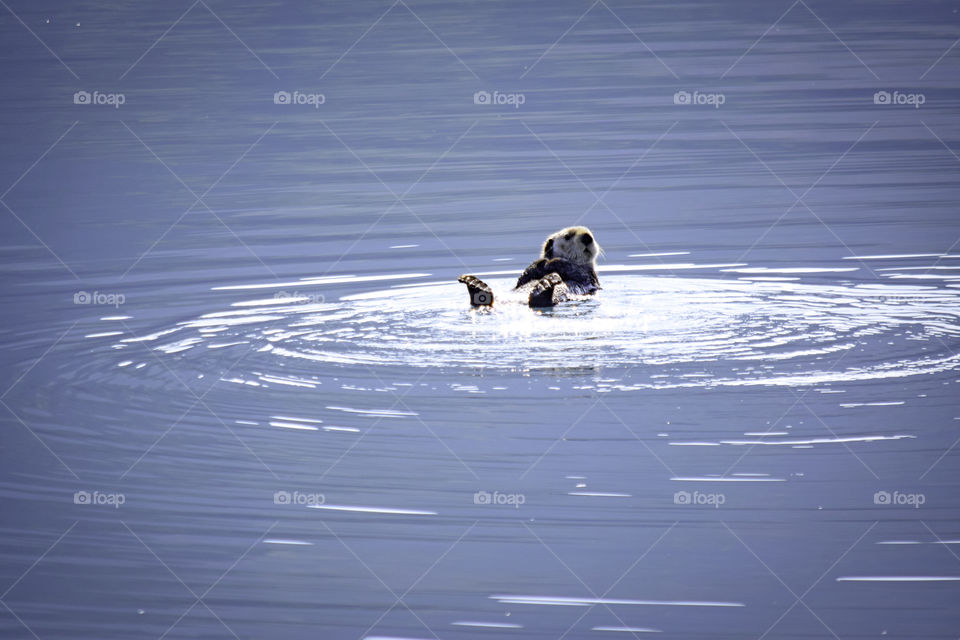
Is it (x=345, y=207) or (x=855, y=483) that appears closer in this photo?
(x=855, y=483)

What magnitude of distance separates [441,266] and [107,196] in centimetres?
544

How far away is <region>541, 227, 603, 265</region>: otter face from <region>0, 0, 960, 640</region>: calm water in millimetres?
352

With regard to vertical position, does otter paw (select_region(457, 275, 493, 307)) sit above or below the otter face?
below

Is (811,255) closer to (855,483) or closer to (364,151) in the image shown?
(855,483)

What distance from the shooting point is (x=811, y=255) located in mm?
10516

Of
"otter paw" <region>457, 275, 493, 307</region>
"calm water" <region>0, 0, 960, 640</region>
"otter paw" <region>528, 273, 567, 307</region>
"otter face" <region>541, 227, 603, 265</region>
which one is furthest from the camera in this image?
"otter face" <region>541, 227, 603, 265</region>

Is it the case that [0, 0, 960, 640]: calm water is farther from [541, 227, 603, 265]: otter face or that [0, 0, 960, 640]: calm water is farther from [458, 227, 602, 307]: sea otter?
[541, 227, 603, 265]: otter face

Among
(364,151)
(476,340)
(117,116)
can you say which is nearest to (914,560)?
(476,340)

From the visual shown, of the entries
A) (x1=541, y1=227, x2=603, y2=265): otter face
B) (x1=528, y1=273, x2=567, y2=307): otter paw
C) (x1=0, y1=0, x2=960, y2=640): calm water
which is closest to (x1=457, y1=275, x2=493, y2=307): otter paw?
(x1=0, y1=0, x2=960, y2=640): calm water

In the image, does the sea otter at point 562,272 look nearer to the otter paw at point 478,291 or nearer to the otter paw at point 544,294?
the otter paw at point 544,294

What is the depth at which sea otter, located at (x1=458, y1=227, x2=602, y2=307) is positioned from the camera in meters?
8.59

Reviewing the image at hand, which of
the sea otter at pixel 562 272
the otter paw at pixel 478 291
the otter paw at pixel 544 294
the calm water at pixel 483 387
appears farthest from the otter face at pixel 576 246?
the otter paw at pixel 478 291

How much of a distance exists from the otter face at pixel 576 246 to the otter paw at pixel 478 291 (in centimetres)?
154

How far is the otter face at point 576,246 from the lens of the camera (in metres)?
9.80
